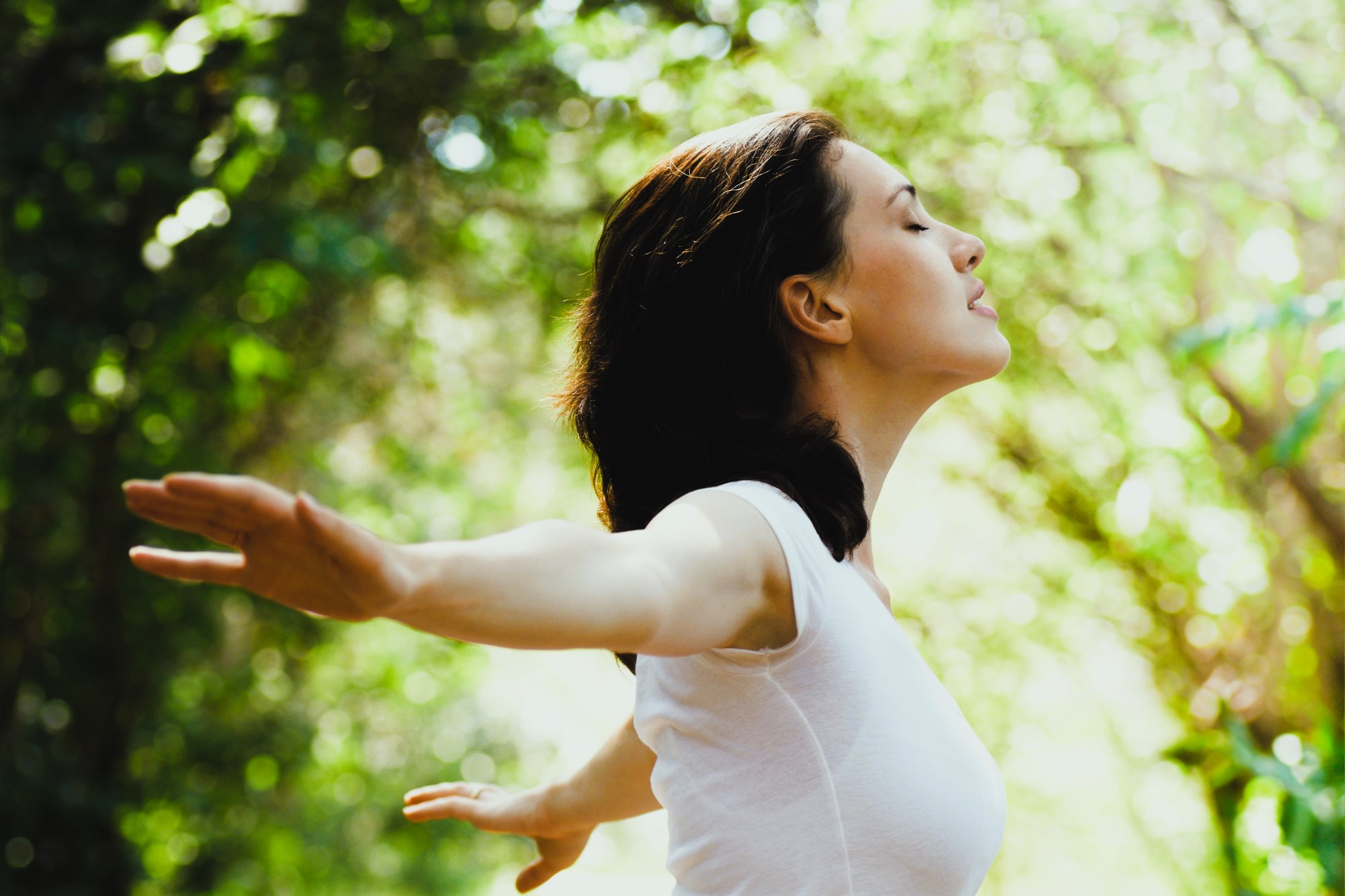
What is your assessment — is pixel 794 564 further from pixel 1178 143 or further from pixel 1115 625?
pixel 1115 625

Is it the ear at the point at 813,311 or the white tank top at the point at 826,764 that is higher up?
the ear at the point at 813,311

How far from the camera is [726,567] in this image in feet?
2.76

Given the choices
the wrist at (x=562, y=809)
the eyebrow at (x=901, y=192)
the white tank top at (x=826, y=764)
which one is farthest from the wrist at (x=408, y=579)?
the wrist at (x=562, y=809)

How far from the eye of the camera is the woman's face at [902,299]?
1166 mm

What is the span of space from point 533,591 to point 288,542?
0.51 feet

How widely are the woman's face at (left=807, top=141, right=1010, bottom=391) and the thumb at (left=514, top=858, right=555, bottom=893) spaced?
899 mm

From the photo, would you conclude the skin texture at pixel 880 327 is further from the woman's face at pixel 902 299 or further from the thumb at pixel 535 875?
the thumb at pixel 535 875

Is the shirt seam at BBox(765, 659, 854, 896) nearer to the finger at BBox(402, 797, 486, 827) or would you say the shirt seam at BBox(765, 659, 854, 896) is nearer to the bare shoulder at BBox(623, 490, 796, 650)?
the bare shoulder at BBox(623, 490, 796, 650)

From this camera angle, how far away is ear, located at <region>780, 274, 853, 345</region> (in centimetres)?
115

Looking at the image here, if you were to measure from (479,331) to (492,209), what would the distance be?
1.23m

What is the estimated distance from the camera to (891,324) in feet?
3.82

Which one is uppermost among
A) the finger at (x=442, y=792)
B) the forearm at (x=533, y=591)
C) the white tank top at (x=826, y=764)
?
the forearm at (x=533, y=591)

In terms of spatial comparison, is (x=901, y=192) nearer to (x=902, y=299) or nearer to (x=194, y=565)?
(x=902, y=299)

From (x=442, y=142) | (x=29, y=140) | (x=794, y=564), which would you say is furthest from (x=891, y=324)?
(x=442, y=142)
